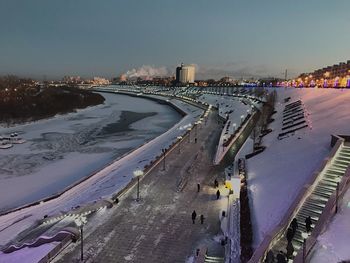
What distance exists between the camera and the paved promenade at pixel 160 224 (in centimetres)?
1354

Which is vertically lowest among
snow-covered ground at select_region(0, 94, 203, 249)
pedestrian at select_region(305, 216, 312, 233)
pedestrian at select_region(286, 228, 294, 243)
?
snow-covered ground at select_region(0, 94, 203, 249)

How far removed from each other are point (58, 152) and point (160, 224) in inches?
804

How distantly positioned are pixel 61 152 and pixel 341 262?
27.7 meters

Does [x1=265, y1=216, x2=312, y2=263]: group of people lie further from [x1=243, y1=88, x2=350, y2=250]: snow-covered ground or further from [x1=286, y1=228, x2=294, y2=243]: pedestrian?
[x1=243, y1=88, x2=350, y2=250]: snow-covered ground

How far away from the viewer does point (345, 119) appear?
2298 cm

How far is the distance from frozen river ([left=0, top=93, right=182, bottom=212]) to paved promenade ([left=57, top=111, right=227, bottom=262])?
6786 millimetres

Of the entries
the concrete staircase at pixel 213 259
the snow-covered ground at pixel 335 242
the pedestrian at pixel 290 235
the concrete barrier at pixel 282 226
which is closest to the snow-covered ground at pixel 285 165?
the concrete barrier at pixel 282 226

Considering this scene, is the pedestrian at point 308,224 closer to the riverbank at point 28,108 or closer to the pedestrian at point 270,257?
the pedestrian at point 270,257

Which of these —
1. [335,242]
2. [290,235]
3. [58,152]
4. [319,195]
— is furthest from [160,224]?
[58,152]

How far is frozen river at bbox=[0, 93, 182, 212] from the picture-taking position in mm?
23391

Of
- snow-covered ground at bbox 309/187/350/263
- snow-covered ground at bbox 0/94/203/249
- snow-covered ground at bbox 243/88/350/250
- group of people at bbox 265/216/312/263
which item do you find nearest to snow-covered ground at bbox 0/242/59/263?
snow-covered ground at bbox 0/94/203/249

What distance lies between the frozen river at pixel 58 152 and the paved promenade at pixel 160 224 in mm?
6786

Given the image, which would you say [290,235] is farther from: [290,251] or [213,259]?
[213,259]

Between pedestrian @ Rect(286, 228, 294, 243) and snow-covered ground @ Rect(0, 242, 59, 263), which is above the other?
pedestrian @ Rect(286, 228, 294, 243)
